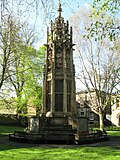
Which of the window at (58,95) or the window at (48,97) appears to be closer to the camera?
the window at (58,95)

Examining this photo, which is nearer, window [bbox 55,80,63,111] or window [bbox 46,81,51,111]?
window [bbox 55,80,63,111]

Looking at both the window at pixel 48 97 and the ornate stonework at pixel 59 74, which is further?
the window at pixel 48 97

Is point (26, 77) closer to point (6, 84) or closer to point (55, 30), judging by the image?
point (6, 84)

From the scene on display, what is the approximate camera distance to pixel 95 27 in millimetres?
5609

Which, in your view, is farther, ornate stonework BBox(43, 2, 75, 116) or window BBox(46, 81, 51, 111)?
window BBox(46, 81, 51, 111)

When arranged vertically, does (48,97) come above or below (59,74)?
below

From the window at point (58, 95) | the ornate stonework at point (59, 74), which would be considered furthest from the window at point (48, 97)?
the window at point (58, 95)

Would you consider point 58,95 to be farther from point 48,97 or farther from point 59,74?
point 59,74

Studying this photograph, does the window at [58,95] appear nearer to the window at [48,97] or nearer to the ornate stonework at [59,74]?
the ornate stonework at [59,74]

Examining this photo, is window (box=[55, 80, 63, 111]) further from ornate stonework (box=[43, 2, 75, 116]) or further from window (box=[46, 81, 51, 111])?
window (box=[46, 81, 51, 111])

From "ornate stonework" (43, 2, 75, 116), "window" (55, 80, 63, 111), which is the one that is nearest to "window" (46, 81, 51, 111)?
"ornate stonework" (43, 2, 75, 116)

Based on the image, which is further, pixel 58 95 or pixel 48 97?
pixel 48 97

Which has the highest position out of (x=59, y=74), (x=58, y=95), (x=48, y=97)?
(x=59, y=74)

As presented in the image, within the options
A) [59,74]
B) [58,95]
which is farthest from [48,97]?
[59,74]
